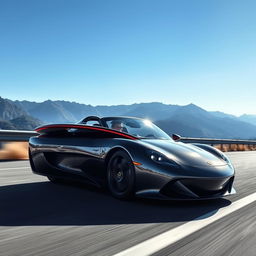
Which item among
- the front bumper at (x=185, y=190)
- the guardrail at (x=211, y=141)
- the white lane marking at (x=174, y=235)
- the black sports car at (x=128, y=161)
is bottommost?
the guardrail at (x=211, y=141)

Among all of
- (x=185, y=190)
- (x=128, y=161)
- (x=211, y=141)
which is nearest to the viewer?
(x=185, y=190)

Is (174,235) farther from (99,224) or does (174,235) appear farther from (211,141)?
(211,141)

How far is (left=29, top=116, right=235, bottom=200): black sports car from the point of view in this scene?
4.29 meters

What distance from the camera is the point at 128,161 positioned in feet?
15.0

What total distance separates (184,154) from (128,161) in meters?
0.73

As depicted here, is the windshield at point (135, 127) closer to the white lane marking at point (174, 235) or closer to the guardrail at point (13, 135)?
the white lane marking at point (174, 235)

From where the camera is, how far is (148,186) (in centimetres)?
431

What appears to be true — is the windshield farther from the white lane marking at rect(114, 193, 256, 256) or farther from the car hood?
the white lane marking at rect(114, 193, 256, 256)

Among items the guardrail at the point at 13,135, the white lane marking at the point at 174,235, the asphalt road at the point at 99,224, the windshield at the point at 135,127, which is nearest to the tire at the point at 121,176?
the asphalt road at the point at 99,224

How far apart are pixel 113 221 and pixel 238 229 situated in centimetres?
115

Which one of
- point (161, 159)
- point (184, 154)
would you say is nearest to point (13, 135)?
point (184, 154)

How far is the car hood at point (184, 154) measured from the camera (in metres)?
4.54

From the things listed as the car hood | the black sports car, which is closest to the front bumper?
the black sports car

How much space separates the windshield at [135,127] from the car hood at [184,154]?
1.35 feet
